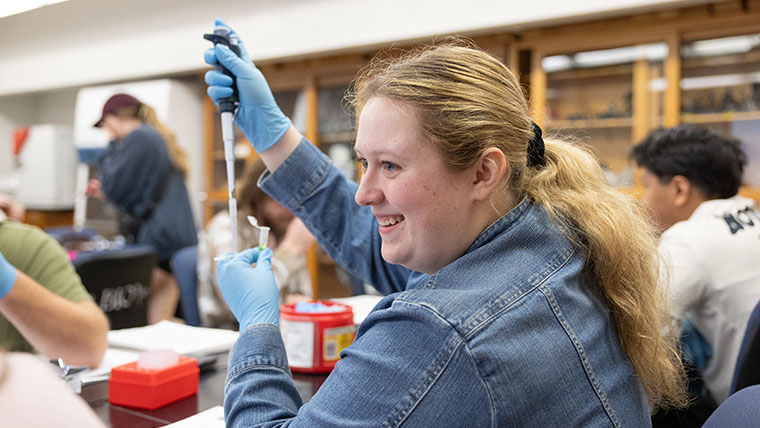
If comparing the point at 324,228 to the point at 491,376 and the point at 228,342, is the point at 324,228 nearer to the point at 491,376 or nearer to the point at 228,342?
the point at 228,342

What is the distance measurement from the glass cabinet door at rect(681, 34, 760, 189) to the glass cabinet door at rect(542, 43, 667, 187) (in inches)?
6.5

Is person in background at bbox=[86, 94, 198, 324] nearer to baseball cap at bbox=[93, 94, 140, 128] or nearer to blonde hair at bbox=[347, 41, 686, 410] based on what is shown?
baseball cap at bbox=[93, 94, 140, 128]

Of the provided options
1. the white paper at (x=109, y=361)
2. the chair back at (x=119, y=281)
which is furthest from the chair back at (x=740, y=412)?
the chair back at (x=119, y=281)

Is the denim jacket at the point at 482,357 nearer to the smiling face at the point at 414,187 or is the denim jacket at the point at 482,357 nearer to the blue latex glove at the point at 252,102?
the smiling face at the point at 414,187

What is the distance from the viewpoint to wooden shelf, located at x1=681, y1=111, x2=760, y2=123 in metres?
3.37

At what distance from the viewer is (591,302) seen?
34.1 inches

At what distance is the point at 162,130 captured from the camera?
3617 millimetres

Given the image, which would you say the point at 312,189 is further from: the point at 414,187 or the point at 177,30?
the point at 177,30

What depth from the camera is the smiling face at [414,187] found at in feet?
2.83

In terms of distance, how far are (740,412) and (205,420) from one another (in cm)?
78

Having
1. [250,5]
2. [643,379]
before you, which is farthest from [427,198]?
[250,5]

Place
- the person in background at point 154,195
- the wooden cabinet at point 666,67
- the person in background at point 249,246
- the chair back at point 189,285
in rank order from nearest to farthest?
the person in background at point 249,246, the chair back at point 189,285, the wooden cabinet at point 666,67, the person in background at point 154,195

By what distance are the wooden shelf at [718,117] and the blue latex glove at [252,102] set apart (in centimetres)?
276

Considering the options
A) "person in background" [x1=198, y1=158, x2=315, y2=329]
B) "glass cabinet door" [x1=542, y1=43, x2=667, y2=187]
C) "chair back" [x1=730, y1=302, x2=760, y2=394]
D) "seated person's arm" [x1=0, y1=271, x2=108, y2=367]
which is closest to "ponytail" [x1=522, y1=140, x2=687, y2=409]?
"chair back" [x1=730, y1=302, x2=760, y2=394]
